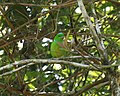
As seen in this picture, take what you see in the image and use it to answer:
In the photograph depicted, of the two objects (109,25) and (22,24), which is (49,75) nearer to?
(22,24)

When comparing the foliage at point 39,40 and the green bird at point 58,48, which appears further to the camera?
the foliage at point 39,40

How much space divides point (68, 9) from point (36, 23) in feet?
0.78

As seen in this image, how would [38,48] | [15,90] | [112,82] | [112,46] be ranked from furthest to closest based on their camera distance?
[38,48] → [15,90] → [112,46] → [112,82]

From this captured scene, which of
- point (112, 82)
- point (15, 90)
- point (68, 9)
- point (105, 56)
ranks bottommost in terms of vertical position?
point (15, 90)

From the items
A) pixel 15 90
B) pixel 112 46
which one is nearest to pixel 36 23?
pixel 15 90

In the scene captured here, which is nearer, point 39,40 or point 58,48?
point 58,48

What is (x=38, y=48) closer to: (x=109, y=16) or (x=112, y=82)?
(x=109, y=16)

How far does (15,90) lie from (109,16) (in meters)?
0.88

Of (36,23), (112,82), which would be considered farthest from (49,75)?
(112,82)

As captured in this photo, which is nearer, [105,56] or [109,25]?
[105,56]

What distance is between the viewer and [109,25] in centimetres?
270

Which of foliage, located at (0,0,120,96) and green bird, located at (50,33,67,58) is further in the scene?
foliage, located at (0,0,120,96)

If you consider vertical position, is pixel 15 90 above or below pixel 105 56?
below

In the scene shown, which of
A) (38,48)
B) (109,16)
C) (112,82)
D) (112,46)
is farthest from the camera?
(109,16)
